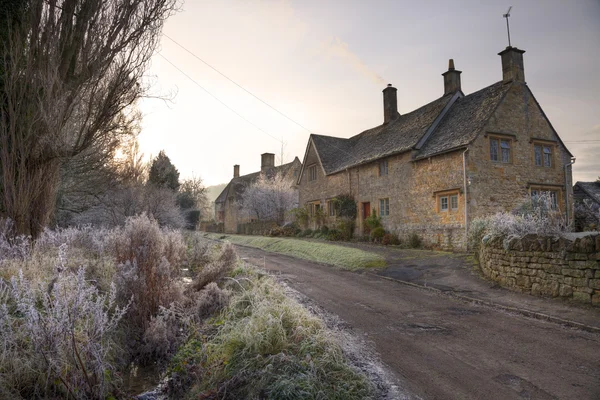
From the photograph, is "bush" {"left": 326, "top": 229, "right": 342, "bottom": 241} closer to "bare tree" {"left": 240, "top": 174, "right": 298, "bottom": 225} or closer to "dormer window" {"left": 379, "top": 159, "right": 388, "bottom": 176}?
"dormer window" {"left": 379, "top": 159, "right": 388, "bottom": 176}

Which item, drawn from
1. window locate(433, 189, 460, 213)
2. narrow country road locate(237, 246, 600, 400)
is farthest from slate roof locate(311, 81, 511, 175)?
narrow country road locate(237, 246, 600, 400)

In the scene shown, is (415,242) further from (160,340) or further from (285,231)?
(160,340)

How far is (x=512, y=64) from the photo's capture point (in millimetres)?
18766

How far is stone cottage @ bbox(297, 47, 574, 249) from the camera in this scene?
17469 mm

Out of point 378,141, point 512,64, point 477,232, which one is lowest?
point 477,232

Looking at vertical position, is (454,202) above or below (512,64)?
below

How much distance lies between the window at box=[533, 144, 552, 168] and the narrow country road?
14.4 metres

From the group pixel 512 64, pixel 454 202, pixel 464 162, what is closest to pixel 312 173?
pixel 454 202

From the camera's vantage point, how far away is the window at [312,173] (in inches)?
1232

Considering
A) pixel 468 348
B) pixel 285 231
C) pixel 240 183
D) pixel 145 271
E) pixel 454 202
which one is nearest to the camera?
pixel 468 348

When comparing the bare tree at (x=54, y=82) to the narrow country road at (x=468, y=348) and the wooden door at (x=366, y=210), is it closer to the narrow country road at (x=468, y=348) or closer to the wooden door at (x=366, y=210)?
Answer: the narrow country road at (x=468, y=348)

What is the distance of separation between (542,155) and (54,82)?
22.0 metres

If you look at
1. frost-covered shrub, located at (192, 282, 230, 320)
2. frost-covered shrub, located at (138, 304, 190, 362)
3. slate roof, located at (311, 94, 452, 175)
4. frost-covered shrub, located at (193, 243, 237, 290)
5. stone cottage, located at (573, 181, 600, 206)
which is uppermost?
slate roof, located at (311, 94, 452, 175)

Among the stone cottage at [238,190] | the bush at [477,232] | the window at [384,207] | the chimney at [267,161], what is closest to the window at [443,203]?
the window at [384,207]
